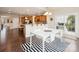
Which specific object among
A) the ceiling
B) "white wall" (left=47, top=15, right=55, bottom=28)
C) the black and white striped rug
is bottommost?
the black and white striped rug

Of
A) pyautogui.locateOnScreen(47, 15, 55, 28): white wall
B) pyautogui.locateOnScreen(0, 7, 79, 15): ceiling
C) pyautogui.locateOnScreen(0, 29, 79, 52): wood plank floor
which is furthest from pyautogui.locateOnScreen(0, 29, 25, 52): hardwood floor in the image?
pyautogui.locateOnScreen(47, 15, 55, 28): white wall

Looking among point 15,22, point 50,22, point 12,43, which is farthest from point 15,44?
point 50,22

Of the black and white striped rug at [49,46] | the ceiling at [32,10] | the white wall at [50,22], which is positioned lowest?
the black and white striped rug at [49,46]

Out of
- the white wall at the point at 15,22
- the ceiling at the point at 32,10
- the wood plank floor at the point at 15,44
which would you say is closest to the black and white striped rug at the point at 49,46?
the wood plank floor at the point at 15,44

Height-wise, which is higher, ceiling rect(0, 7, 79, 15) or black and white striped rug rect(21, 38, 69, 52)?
ceiling rect(0, 7, 79, 15)

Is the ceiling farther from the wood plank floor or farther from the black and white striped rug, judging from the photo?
the black and white striped rug

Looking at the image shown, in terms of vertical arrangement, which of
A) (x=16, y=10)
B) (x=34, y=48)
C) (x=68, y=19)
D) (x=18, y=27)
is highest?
(x=16, y=10)

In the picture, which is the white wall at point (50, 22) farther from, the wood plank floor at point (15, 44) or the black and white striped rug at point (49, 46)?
the wood plank floor at point (15, 44)

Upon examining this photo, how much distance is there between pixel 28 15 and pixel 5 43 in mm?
938

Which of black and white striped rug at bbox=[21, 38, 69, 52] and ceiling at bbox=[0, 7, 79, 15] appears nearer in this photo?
ceiling at bbox=[0, 7, 79, 15]

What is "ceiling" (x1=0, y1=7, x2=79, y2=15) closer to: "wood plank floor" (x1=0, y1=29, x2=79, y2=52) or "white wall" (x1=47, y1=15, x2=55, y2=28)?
"white wall" (x1=47, y1=15, x2=55, y2=28)
